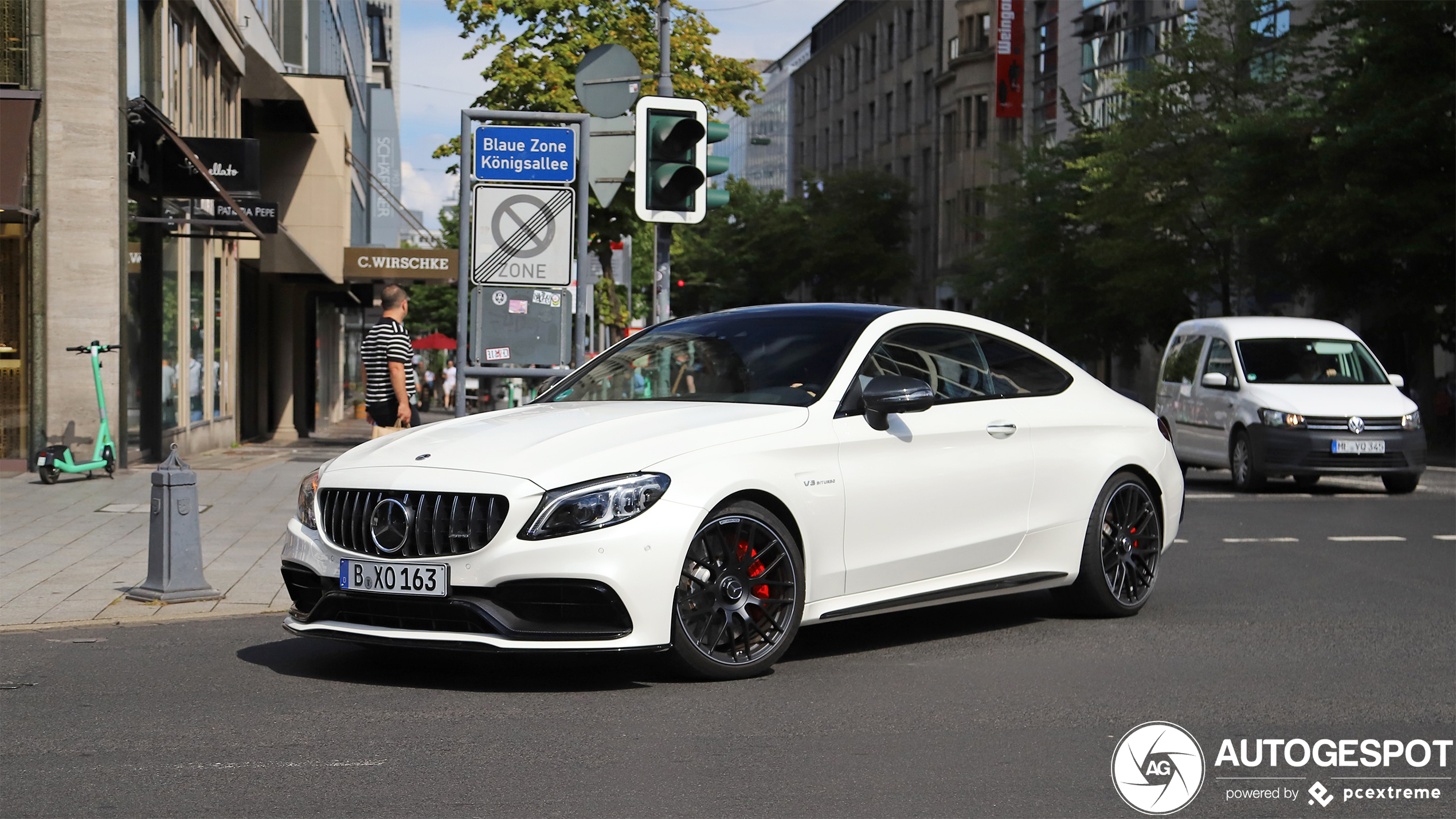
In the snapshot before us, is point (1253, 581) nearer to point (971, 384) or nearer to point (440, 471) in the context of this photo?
point (971, 384)

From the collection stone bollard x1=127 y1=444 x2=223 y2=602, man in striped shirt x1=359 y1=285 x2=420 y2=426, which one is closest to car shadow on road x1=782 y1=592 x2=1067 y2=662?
stone bollard x1=127 y1=444 x2=223 y2=602

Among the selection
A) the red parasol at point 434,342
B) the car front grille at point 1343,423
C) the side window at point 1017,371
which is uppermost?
the red parasol at point 434,342

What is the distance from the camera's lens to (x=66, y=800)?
4613 mm

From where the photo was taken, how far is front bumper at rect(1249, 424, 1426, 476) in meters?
17.2

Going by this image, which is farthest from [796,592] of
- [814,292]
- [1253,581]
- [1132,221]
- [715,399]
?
[814,292]

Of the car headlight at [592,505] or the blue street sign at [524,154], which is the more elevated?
the blue street sign at [524,154]

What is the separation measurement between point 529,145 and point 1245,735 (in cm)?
755

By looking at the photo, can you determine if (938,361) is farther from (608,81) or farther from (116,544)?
(116,544)

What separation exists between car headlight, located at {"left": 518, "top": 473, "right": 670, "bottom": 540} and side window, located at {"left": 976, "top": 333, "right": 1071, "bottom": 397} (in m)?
2.36

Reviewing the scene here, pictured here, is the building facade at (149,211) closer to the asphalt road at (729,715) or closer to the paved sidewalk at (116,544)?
the paved sidewalk at (116,544)

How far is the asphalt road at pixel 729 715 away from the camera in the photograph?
4.72 m

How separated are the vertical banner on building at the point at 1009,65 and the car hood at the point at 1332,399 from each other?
158 feet

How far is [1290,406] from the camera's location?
17.5 meters

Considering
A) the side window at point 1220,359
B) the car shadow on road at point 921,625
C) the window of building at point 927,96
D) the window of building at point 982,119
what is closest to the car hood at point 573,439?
the car shadow on road at point 921,625
